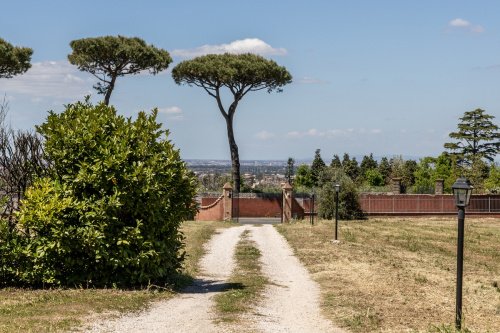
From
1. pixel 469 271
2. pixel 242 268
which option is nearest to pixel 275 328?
pixel 242 268

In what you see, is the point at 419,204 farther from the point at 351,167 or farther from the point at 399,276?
the point at 351,167

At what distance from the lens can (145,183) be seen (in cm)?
1290

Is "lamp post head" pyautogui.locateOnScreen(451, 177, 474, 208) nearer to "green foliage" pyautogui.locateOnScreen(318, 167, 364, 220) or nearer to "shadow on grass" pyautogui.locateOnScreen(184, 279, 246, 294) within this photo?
"shadow on grass" pyautogui.locateOnScreen(184, 279, 246, 294)

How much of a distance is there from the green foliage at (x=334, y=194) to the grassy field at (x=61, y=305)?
25.2 meters

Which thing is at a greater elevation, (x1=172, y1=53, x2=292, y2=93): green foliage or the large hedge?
(x1=172, y1=53, x2=292, y2=93): green foliage

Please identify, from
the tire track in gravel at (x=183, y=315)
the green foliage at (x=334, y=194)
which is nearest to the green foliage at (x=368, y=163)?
the green foliage at (x=334, y=194)

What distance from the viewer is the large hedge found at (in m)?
12.6

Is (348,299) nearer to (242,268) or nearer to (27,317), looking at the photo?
(242,268)

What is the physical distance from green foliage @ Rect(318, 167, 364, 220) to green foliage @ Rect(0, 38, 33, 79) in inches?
893

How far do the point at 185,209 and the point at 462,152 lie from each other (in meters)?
65.1

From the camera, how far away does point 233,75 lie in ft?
152

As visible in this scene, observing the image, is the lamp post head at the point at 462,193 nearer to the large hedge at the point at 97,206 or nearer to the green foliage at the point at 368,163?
the large hedge at the point at 97,206

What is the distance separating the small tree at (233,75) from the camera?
4669 centimetres

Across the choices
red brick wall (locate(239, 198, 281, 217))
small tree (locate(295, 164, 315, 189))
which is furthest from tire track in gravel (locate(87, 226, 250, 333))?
small tree (locate(295, 164, 315, 189))
